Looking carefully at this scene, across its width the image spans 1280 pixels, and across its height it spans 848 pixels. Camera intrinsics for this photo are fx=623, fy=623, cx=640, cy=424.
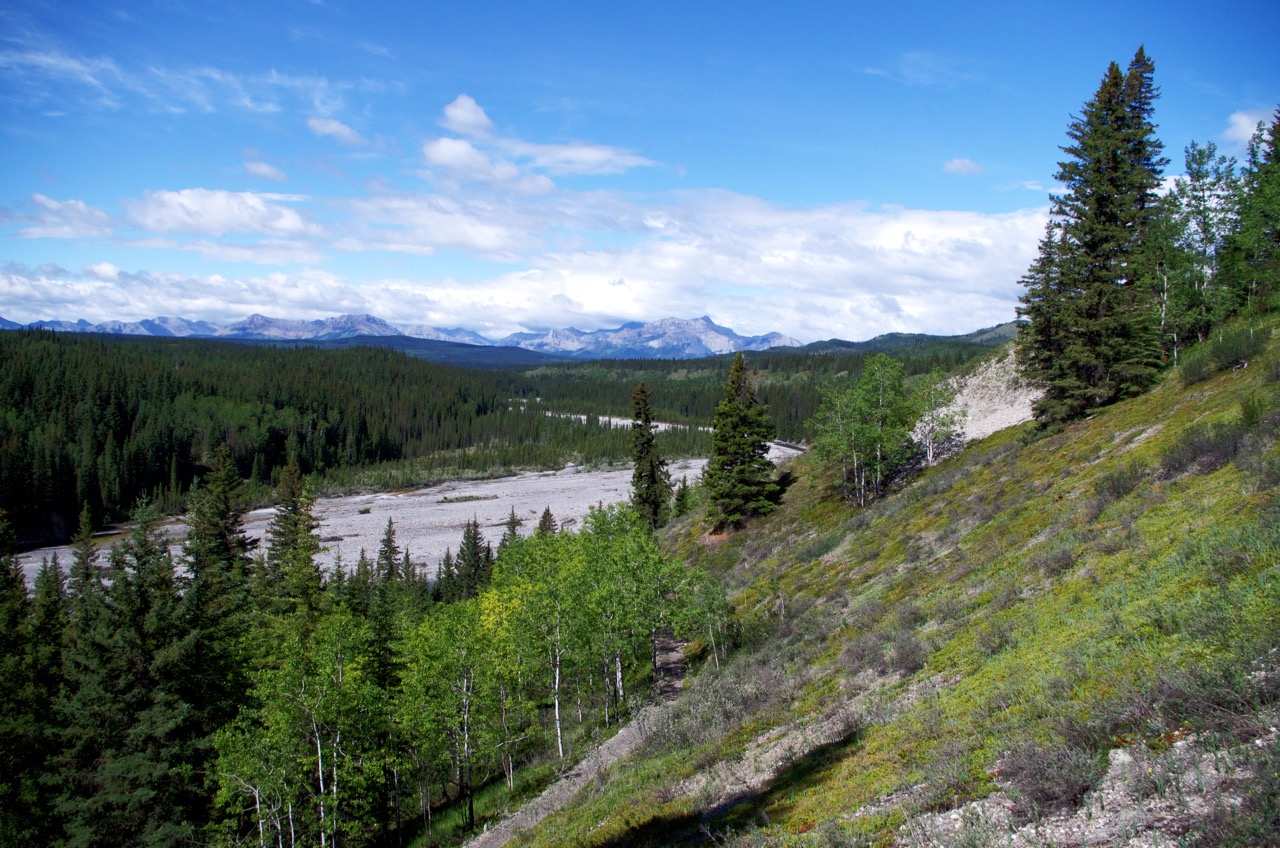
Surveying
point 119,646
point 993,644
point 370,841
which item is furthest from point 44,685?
point 993,644

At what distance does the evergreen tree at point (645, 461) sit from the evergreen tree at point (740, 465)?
7.99m

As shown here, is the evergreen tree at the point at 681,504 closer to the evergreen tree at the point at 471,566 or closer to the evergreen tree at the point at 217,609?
the evergreen tree at the point at 471,566

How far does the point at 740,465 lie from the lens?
4466 centimetres

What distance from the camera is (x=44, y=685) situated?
2617 centimetres

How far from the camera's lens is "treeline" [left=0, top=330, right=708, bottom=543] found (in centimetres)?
10656

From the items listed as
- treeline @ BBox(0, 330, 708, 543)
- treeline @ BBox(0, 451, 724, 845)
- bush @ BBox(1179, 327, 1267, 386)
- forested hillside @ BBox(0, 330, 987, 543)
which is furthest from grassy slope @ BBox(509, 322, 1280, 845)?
treeline @ BBox(0, 330, 708, 543)

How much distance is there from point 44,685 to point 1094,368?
48191mm

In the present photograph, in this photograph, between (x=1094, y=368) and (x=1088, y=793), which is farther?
(x=1094, y=368)

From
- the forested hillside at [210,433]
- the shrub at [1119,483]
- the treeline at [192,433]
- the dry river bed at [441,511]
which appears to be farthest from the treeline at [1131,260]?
the treeline at [192,433]

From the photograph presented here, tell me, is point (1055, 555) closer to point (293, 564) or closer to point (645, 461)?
point (293, 564)

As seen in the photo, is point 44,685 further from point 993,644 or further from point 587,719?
point 993,644

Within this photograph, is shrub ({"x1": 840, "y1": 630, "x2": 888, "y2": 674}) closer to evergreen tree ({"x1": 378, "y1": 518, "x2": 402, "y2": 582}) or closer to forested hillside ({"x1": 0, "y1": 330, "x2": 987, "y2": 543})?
evergreen tree ({"x1": 378, "y1": 518, "x2": 402, "y2": 582})

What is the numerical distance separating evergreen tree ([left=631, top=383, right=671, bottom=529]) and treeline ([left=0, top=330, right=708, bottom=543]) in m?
82.8

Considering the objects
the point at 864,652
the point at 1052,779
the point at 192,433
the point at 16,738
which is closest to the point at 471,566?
the point at 16,738
